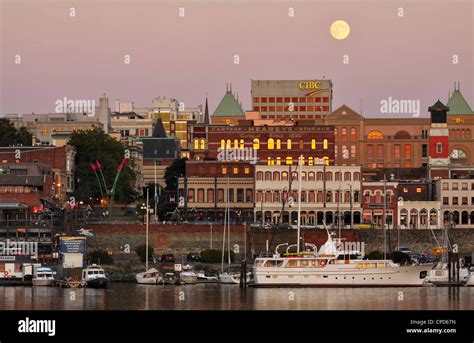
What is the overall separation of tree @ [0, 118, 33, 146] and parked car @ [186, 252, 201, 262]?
4668 cm

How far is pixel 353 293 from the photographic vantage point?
3878 inches

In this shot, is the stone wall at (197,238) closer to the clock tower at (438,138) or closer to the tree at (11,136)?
the clock tower at (438,138)

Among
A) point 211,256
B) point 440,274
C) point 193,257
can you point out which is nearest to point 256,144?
point 193,257

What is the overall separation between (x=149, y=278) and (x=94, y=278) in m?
6.47

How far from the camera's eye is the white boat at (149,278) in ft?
366

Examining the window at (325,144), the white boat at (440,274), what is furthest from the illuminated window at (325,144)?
the white boat at (440,274)

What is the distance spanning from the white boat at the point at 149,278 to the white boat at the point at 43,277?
6.97 meters

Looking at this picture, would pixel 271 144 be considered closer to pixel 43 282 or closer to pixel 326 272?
pixel 326 272

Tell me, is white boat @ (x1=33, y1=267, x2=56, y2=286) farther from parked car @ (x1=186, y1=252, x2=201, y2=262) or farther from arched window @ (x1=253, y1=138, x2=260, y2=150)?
arched window @ (x1=253, y1=138, x2=260, y2=150)

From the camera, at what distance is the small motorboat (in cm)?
10569

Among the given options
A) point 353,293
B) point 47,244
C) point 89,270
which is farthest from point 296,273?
point 47,244

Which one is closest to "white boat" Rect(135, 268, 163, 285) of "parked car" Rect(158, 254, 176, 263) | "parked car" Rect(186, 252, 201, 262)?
"parked car" Rect(158, 254, 176, 263)
